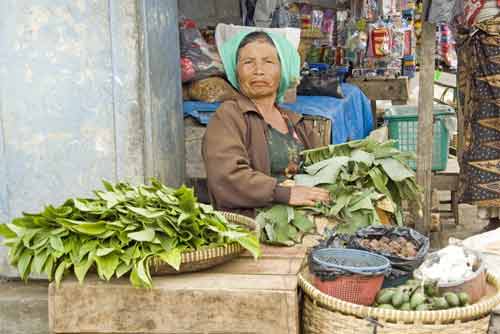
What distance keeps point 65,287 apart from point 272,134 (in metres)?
1.43

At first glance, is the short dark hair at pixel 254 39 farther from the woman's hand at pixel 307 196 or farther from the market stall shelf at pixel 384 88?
the market stall shelf at pixel 384 88

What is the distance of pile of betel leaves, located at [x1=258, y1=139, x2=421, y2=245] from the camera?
2.85 meters

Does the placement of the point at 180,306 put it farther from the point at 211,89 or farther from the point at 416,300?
the point at 211,89

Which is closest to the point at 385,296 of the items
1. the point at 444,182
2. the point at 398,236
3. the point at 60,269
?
the point at 398,236

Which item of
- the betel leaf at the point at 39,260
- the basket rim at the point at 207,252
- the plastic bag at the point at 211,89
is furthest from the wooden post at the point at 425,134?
the betel leaf at the point at 39,260

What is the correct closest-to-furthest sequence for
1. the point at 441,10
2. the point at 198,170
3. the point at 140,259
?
the point at 140,259 → the point at 198,170 → the point at 441,10

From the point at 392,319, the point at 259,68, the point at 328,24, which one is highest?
the point at 328,24

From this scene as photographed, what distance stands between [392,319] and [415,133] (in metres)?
4.67

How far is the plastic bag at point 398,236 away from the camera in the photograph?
2326mm

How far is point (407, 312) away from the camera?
2051 millimetres

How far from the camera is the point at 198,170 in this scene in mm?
3936

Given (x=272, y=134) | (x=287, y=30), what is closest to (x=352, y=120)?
(x=287, y=30)

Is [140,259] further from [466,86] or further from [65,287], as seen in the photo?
[466,86]

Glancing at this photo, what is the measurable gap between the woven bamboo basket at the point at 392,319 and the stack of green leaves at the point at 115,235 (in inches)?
13.3
